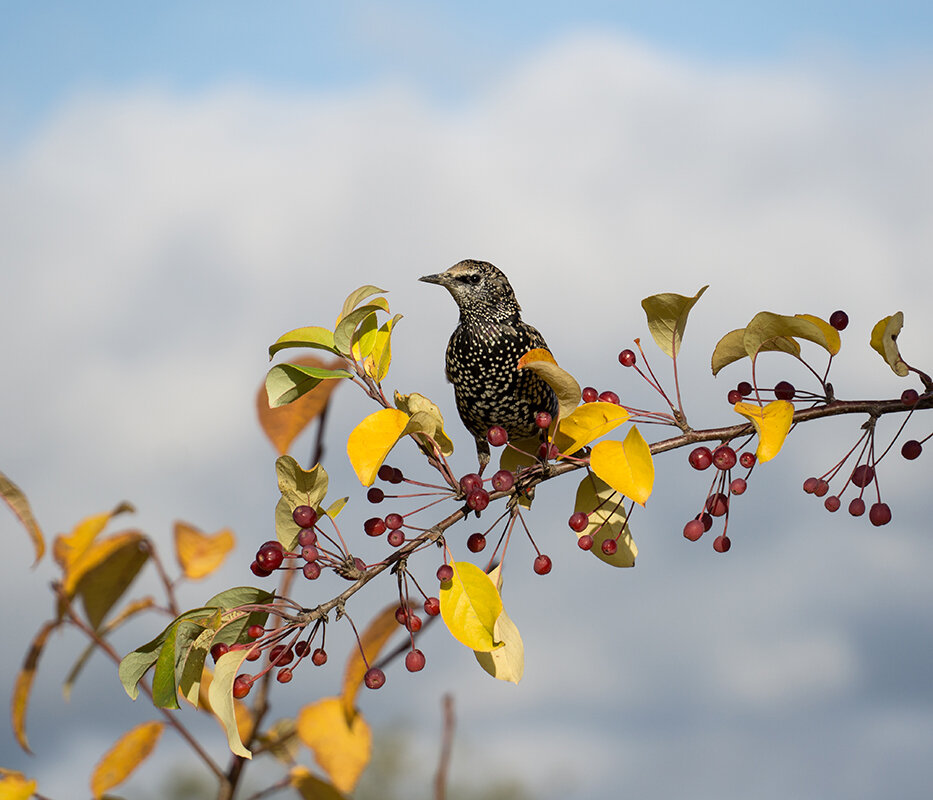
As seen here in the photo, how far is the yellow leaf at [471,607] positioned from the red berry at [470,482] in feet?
0.42

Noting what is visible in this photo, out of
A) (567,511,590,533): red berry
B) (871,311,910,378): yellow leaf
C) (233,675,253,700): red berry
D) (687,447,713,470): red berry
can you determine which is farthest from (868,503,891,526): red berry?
(233,675,253,700): red berry

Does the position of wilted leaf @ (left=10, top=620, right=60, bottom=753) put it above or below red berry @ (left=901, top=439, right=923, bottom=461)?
below

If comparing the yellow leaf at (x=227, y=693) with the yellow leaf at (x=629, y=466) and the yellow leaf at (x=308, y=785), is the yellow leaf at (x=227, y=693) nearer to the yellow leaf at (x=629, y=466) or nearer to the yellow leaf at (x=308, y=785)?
the yellow leaf at (x=629, y=466)

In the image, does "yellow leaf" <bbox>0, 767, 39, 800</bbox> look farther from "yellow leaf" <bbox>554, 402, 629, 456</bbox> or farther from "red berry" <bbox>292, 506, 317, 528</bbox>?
"yellow leaf" <bbox>554, 402, 629, 456</bbox>

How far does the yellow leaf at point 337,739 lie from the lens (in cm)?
240

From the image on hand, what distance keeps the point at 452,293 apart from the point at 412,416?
72 cm

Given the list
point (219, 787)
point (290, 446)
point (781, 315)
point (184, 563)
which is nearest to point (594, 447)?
point (781, 315)

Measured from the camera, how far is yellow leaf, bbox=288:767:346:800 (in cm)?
255

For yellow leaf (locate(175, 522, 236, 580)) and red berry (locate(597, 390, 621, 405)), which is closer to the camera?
red berry (locate(597, 390, 621, 405))

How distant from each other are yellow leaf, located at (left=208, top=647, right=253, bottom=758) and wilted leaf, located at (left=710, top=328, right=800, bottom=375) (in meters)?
0.97

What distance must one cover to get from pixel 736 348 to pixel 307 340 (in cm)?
78

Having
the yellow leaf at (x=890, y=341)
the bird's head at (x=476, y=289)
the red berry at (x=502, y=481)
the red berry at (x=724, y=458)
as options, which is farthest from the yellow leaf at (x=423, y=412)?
the yellow leaf at (x=890, y=341)

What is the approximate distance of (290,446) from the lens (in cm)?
254

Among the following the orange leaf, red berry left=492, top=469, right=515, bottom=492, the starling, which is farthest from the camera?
the orange leaf
